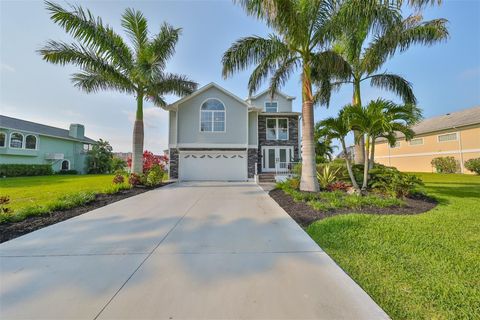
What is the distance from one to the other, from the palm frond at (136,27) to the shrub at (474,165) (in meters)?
26.0

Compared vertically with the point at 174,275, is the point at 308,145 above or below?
above

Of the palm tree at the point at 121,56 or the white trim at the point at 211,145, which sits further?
the white trim at the point at 211,145

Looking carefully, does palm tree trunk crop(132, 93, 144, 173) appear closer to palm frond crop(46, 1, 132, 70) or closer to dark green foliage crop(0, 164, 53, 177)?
palm frond crop(46, 1, 132, 70)

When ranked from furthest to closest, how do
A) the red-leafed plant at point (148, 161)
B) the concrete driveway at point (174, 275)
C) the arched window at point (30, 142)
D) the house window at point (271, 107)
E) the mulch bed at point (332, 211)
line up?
the house window at point (271, 107)
the arched window at point (30, 142)
the red-leafed plant at point (148, 161)
the mulch bed at point (332, 211)
the concrete driveway at point (174, 275)

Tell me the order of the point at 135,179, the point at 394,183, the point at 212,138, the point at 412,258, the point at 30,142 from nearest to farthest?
1. the point at 412,258
2. the point at 394,183
3. the point at 135,179
4. the point at 212,138
5. the point at 30,142

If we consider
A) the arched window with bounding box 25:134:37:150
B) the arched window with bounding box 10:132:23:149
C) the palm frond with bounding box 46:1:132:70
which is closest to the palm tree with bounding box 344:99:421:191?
the palm frond with bounding box 46:1:132:70

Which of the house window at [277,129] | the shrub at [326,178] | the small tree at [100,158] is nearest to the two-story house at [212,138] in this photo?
the house window at [277,129]

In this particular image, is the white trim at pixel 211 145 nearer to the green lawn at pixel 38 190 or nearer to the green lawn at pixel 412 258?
the green lawn at pixel 38 190

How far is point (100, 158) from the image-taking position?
25.2 m

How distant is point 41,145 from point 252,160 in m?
23.3

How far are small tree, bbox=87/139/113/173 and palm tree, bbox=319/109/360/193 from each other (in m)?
26.7

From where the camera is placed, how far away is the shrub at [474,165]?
16.7 meters

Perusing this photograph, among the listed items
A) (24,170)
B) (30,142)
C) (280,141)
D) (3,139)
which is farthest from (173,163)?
(30,142)

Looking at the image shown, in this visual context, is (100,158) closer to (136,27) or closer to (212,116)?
(212,116)
